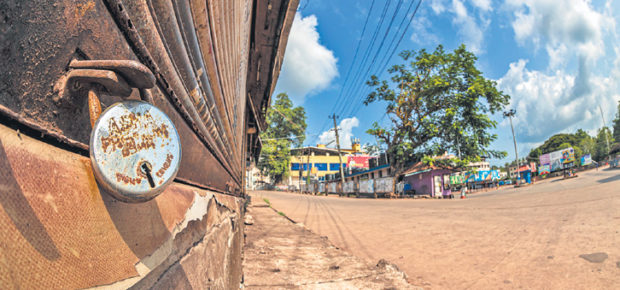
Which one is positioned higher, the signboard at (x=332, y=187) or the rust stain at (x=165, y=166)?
the rust stain at (x=165, y=166)

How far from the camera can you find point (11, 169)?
31 cm

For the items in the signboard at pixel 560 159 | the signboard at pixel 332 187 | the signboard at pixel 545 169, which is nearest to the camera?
the signboard at pixel 332 187

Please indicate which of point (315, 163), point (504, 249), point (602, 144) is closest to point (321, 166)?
point (315, 163)

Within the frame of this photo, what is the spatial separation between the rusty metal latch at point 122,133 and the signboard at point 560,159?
143 feet

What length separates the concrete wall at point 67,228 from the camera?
0.98ft

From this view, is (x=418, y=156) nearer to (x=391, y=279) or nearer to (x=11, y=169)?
(x=391, y=279)

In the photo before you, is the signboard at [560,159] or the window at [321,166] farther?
the window at [321,166]

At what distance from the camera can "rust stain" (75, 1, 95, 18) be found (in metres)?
0.42

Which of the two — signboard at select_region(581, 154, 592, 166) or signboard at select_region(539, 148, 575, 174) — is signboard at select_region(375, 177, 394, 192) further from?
signboard at select_region(581, 154, 592, 166)

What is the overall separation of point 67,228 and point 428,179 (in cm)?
2175

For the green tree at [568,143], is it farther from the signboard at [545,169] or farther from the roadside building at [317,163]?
the roadside building at [317,163]

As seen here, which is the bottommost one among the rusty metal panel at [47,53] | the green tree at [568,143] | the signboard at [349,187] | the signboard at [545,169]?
the signboard at [349,187]

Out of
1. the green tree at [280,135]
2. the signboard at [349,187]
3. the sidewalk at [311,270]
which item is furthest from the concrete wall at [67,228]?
the green tree at [280,135]

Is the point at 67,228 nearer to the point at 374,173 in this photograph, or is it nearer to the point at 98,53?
the point at 98,53
